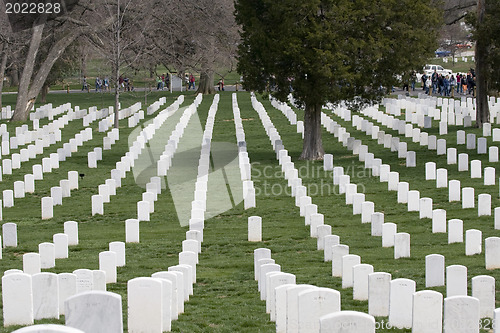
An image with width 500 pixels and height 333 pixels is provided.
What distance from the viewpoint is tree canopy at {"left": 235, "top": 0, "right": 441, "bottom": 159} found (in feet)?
88.8

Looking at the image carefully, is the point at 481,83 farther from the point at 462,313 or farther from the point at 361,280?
the point at 462,313

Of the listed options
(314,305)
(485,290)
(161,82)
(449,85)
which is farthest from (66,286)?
(161,82)

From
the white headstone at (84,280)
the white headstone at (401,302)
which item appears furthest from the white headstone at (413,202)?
the white headstone at (84,280)

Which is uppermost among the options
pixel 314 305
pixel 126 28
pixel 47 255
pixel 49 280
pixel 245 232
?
pixel 126 28

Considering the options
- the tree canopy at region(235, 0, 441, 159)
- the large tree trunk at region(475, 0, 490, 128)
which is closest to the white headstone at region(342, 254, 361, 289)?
the tree canopy at region(235, 0, 441, 159)

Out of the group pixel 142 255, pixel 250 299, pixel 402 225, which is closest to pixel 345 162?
pixel 402 225

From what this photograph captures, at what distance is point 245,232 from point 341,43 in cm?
1032

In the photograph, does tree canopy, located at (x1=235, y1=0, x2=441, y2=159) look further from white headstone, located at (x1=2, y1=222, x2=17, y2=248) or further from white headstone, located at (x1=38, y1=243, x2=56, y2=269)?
white headstone, located at (x1=38, y1=243, x2=56, y2=269)

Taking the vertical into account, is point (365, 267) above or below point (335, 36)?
below

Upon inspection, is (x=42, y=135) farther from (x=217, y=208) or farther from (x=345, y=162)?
(x=217, y=208)

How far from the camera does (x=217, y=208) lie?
2119 cm

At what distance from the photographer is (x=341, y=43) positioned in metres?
27.2

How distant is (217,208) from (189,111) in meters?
21.8

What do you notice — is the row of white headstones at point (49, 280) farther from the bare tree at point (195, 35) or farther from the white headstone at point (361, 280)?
the bare tree at point (195, 35)
